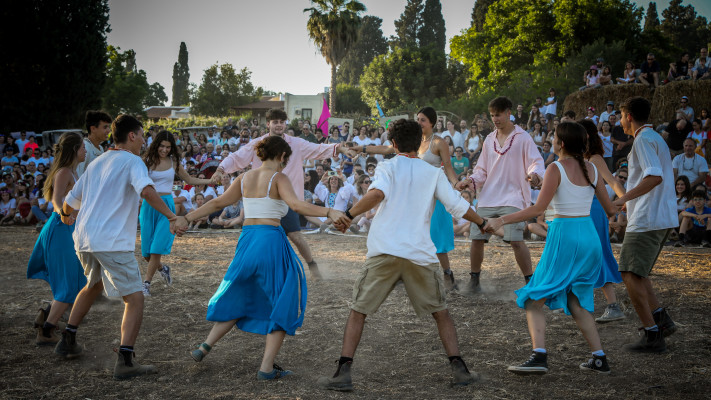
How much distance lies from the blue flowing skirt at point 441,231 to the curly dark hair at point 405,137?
275cm

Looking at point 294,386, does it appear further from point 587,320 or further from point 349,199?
point 349,199

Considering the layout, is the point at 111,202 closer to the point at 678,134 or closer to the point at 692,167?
the point at 692,167

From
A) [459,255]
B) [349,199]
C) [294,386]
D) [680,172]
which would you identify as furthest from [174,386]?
[680,172]

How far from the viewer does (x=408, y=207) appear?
13.9ft

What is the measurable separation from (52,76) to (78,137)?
30624 millimetres

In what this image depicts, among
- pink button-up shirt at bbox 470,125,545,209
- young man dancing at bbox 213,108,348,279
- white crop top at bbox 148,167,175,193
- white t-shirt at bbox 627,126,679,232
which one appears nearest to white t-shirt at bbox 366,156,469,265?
white t-shirt at bbox 627,126,679,232

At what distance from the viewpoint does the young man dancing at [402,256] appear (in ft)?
13.6

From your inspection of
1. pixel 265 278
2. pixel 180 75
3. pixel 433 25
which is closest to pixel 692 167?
pixel 265 278

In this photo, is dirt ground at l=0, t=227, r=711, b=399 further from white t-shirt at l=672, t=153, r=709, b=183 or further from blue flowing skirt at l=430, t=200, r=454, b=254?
white t-shirt at l=672, t=153, r=709, b=183

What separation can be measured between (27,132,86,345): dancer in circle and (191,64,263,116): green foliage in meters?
58.4

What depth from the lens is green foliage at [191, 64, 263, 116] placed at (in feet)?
203

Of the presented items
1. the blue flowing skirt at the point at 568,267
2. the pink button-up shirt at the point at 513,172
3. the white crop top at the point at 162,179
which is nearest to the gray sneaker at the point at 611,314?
the pink button-up shirt at the point at 513,172

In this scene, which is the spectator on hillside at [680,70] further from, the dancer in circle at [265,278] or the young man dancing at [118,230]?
the young man dancing at [118,230]

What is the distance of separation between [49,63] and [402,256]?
3391 centimetres
